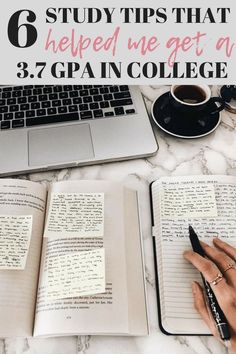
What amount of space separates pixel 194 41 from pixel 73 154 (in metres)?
0.27

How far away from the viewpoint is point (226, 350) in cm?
50

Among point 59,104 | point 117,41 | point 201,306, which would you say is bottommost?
point 201,306

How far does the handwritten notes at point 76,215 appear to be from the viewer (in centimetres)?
57

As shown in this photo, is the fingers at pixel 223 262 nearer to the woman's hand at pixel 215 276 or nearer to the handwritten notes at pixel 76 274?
the woman's hand at pixel 215 276

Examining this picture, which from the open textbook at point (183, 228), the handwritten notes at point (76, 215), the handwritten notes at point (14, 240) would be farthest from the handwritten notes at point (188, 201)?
the handwritten notes at point (14, 240)

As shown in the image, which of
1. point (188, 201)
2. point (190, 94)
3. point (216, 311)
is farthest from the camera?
point (190, 94)

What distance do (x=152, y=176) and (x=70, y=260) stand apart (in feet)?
0.71

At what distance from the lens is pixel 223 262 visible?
0.54 m

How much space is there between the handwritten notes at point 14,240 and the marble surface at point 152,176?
0.33 feet

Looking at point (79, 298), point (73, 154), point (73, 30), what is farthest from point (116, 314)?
point (73, 30)

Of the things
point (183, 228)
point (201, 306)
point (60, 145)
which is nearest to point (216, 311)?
point (201, 306)

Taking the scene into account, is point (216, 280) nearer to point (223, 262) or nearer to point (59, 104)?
point (223, 262)

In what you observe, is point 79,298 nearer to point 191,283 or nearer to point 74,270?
point 74,270

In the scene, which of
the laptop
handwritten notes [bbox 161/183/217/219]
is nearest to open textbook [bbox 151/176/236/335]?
handwritten notes [bbox 161/183/217/219]
